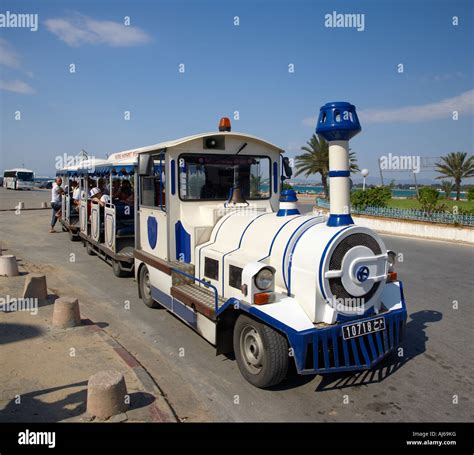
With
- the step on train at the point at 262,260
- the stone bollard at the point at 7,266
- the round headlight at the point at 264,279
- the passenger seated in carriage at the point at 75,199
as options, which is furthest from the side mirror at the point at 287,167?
the passenger seated in carriage at the point at 75,199

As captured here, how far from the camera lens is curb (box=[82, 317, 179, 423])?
12.6 ft

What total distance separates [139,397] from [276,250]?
2030mm

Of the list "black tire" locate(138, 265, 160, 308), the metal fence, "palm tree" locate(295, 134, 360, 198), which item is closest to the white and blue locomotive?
"black tire" locate(138, 265, 160, 308)

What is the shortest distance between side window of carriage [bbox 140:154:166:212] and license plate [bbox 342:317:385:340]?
3.20 meters

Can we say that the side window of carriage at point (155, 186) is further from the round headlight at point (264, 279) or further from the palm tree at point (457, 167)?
the palm tree at point (457, 167)

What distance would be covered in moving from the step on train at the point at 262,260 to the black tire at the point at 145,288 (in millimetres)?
22

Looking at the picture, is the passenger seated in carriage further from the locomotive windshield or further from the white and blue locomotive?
the locomotive windshield

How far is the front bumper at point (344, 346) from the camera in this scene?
3984mm

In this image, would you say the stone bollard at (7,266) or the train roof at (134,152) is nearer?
the train roof at (134,152)

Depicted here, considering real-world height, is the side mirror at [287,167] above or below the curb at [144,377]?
above

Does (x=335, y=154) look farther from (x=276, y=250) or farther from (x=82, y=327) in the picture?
(x=82, y=327)

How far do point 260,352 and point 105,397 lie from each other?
4.93 ft

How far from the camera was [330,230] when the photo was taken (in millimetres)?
4379

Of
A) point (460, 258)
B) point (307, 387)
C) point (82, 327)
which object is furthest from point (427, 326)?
Answer: point (460, 258)
